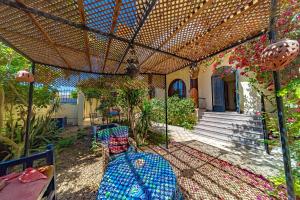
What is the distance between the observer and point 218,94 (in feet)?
25.2

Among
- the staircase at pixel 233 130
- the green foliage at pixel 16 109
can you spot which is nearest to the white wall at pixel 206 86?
the staircase at pixel 233 130

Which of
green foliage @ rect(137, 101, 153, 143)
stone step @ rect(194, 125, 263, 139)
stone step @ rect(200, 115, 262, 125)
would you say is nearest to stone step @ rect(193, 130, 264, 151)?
stone step @ rect(194, 125, 263, 139)

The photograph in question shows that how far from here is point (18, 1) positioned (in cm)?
137

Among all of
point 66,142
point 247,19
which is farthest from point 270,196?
point 66,142

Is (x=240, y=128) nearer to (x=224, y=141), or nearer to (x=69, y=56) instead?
(x=224, y=141)

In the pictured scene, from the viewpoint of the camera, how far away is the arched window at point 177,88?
10.3 metres

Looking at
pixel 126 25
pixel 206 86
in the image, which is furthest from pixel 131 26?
pixel 206 86

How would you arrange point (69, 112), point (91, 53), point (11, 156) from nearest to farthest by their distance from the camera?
1. point (91, 53)
2. point (11, 156)
3. point (69, 112)

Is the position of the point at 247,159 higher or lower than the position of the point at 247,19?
lower

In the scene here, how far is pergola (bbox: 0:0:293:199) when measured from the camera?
1513mm

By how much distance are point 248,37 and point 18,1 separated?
10.4 ft

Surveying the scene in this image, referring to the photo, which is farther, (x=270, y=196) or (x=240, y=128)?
(x=240, y=128)

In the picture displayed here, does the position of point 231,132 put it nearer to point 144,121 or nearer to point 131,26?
point 144,121

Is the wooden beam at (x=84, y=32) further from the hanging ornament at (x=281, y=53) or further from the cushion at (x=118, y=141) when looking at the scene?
the cushion at (x=118, y=141)
